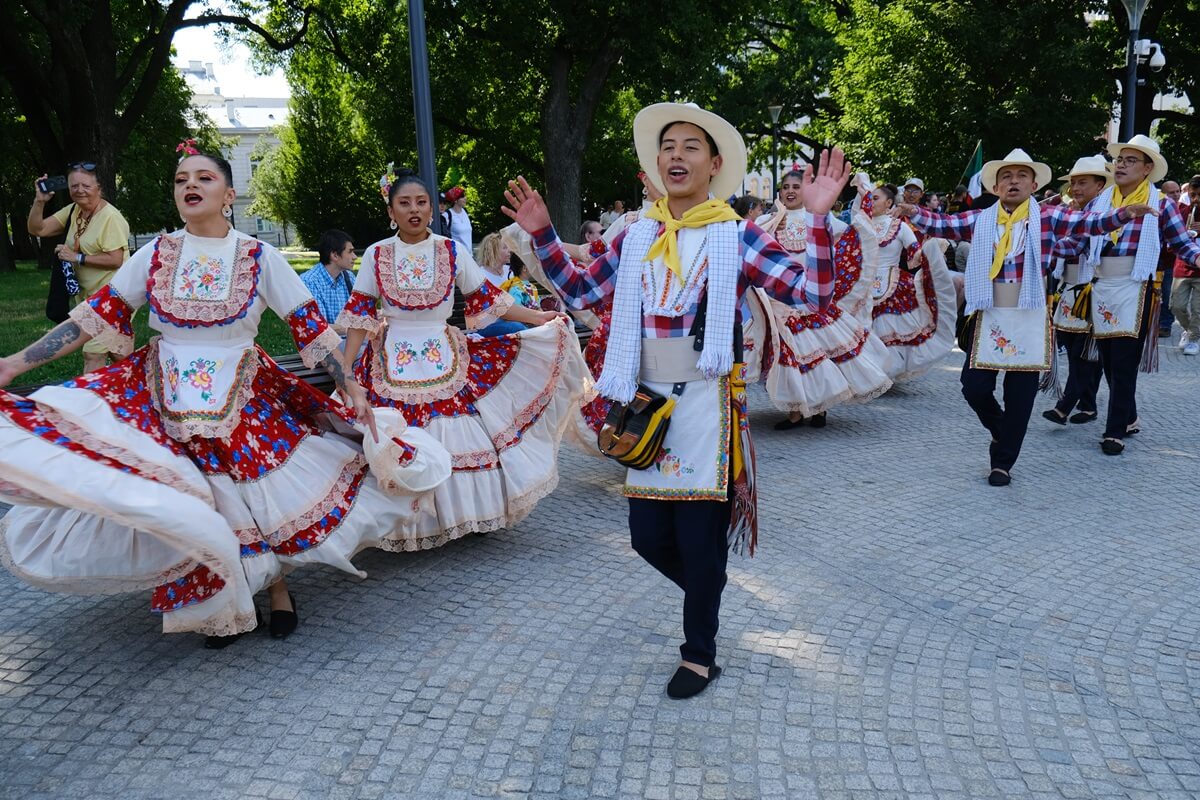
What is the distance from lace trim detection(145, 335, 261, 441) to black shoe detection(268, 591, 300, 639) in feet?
2.57

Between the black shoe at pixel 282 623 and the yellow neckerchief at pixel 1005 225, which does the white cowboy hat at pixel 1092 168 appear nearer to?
the yellow neckerchief at pixel 1005 225

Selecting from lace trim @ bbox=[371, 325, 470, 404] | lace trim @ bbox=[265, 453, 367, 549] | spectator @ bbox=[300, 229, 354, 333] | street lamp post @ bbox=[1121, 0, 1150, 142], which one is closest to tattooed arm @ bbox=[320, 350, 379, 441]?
lace trim @ bbox=[265, 453, 367, 549]

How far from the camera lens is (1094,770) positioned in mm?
3041

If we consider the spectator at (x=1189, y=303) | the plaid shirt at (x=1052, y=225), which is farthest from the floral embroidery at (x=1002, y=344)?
the spectator at (x=1189, y=303)

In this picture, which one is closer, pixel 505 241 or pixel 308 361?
pixel 308 361

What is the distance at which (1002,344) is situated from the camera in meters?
6.28

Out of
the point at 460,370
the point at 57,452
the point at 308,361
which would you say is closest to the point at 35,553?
the point at 57,452

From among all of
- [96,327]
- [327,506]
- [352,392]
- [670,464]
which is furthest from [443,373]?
[670,464]

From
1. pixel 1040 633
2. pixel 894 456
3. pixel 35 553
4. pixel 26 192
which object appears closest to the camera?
pixel 35 553

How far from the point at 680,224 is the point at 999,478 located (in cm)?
374

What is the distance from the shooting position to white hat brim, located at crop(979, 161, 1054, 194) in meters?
6.08

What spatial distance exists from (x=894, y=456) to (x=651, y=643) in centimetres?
365

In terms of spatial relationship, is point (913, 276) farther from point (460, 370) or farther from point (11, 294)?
point (11, 294)

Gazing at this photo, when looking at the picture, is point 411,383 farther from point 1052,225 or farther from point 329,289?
point 1052,225
